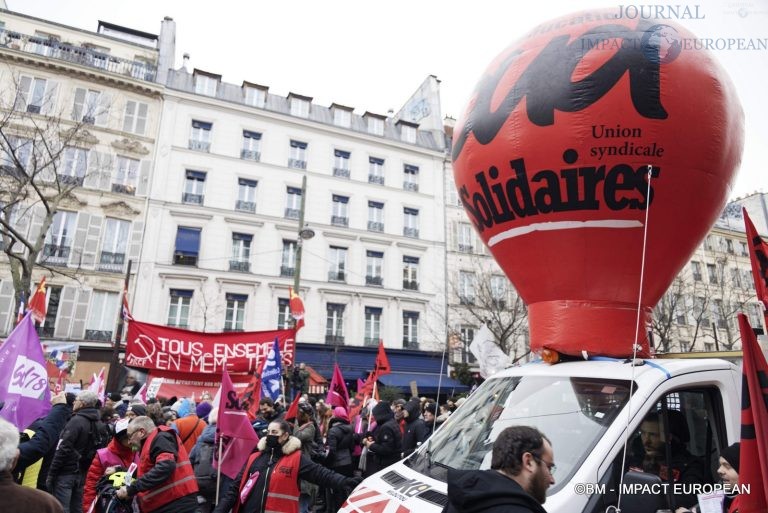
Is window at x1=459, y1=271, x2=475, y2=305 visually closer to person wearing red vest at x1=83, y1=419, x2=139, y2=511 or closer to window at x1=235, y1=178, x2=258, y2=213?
window at x1=235, y1=178, x2=258, y2=213

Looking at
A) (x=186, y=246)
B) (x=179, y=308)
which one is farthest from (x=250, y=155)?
(x=179, y=308)

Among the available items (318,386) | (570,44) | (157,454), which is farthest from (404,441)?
(318,386)

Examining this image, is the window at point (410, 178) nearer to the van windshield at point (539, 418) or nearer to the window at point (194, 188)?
the window at point (194, 188)

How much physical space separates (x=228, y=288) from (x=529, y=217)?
69.4ft

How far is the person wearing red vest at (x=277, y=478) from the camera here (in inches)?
162

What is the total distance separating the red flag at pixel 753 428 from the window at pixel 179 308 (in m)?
22.7

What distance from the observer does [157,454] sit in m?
4.16

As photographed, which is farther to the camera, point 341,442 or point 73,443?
point 341,442

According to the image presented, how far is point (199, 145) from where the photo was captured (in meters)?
25.1

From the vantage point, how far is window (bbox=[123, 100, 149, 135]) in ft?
78.6

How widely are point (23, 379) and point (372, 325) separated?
21.4 m

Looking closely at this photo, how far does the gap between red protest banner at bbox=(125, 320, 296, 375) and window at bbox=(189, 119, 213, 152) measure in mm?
16656

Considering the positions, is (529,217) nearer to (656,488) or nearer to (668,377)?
(668,377)

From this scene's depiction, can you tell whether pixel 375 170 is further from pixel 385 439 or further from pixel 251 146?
pixel 385 439
